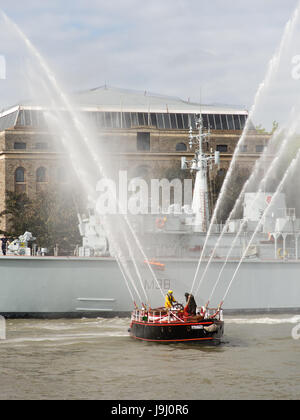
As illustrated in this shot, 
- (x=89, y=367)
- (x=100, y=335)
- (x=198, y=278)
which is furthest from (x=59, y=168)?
(x=89, y=367)

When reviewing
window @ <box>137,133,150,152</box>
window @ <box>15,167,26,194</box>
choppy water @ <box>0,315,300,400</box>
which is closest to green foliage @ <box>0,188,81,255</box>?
Result: window @ <box>15,167,26,194</box>

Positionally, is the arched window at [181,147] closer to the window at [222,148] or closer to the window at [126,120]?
the window at [222,148]

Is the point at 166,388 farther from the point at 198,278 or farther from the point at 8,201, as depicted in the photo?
the point at 8,201

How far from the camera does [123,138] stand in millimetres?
85812

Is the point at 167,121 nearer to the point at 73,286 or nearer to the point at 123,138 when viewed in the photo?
the point at 123,138

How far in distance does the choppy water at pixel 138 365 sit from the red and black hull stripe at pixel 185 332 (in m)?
0.31

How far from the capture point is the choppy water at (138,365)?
18828mm

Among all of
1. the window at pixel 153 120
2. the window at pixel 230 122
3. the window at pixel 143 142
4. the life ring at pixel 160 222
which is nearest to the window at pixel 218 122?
the window at pixel 230 122

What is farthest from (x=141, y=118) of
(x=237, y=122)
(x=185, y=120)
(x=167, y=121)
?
(x=237, y=122)

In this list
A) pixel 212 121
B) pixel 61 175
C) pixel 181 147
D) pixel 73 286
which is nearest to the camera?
pixel 73 286

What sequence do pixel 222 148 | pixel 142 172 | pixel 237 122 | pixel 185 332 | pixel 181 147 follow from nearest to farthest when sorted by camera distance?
1. pixel 185 332
2. pixel 142 172
3. pixel 181 147
4. pixel 222 148
5. pixel 237 122

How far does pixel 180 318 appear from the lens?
26.0 m

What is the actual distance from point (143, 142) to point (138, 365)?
6686 centimetres

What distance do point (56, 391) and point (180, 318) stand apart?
8.16 m
